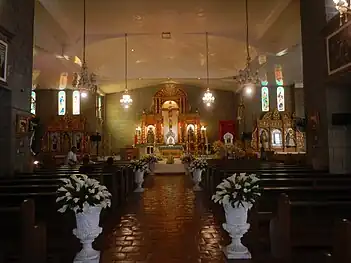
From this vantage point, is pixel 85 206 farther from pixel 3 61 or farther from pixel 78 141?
pixel 78 141

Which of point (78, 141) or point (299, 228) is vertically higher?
point (78, 141)

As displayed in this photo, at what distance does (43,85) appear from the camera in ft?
65.9

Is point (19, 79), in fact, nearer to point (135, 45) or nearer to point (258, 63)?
point (135, 45)

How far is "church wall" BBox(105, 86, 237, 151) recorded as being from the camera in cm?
2412

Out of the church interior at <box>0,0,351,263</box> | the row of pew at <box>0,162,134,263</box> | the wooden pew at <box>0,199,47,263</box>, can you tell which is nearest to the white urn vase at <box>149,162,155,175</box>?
the church interior at <box>0,0,351,263</box>

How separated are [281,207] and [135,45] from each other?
1243cm

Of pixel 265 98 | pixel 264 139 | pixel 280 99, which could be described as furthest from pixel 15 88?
pixel 280 99

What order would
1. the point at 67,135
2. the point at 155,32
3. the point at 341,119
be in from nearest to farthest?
1. the point at 341,119
2. the point at 155,32
3. the point at 67,135

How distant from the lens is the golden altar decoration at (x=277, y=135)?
1986 cm

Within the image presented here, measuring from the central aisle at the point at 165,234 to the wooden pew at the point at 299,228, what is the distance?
0.81 metres

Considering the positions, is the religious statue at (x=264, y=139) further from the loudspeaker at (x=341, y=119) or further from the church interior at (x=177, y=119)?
the loudspeaker at (x=341, y=119)

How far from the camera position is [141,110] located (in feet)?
80.0

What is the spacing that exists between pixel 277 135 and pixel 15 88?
15.7m

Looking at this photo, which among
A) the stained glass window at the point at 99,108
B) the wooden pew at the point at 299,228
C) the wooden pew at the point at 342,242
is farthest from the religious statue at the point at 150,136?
the wooden pew at the point at 342,242
